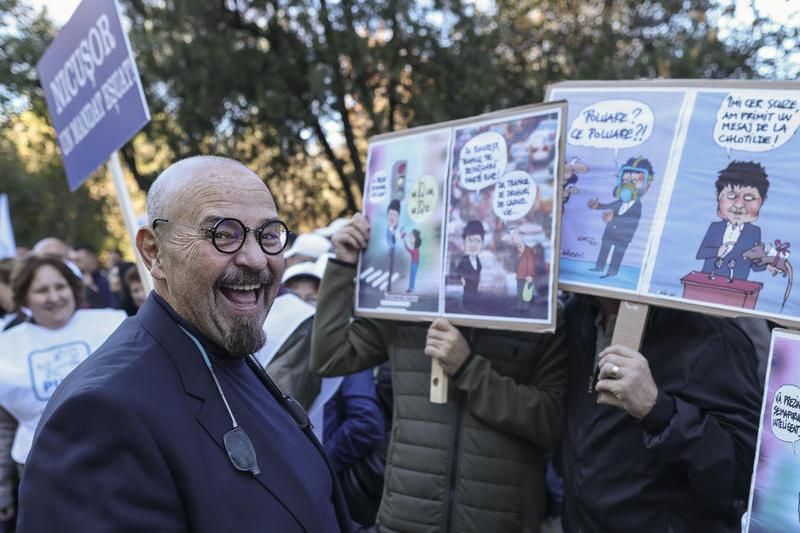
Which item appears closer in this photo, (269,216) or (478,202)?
(269,216)

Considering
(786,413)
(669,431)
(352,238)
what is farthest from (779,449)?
(352,238)

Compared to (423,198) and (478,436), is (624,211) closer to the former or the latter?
(423,198)

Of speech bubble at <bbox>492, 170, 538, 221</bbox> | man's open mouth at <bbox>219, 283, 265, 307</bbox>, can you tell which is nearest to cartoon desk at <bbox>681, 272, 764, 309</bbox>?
speech bubble at <bbox>492, 170, 538, 221</bbox>

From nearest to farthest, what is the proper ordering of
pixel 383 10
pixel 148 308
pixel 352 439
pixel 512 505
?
pixel 148 308 < pixel 512 505 < pixel 352 439 < pixel 383 10

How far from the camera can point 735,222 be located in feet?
6.88

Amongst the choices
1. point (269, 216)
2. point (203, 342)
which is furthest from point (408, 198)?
point (203, 342)

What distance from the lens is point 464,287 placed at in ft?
8.75

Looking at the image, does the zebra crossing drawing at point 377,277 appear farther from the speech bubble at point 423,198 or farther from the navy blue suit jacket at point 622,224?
the navy blue suit jacket at point 622,224

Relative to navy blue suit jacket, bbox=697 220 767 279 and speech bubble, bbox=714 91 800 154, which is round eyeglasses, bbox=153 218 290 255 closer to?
navy blue suit jacket, bbox=697 220 767 279

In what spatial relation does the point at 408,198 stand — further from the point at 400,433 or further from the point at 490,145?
the point at 400,433

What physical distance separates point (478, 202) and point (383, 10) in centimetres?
825

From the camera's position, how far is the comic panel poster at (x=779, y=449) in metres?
1.77

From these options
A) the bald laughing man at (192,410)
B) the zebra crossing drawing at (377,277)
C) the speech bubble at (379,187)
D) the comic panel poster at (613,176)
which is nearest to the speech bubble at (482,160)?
the comic panel poster at (613,176)

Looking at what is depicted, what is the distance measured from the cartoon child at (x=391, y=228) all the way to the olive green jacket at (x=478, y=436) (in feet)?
0.95
